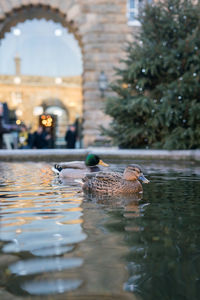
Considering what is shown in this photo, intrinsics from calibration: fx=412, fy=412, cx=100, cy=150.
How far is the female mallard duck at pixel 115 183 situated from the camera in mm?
4992

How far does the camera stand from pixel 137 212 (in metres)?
3.96

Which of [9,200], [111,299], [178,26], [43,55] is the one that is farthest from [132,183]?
[43,55]

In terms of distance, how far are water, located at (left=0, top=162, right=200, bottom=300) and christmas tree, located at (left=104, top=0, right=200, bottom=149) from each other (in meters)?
5.97

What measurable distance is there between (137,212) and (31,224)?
108 cm

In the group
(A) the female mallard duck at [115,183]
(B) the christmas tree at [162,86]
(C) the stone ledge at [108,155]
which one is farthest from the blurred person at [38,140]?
(A) the female mallard duck at [115,183]

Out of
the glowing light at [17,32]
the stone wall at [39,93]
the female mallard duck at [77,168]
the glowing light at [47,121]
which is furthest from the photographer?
the stone wall at [39,93]

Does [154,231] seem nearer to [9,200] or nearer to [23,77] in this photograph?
[9,200]

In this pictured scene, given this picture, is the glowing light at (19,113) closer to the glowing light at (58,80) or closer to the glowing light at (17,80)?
the glowing light at (17,80)

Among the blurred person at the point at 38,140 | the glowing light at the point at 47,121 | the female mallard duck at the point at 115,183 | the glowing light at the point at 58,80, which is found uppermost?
the glowing light at the point at 58,80

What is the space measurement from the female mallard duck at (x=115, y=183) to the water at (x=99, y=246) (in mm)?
195

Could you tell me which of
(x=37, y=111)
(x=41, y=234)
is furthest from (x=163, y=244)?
(x=37, y=111)

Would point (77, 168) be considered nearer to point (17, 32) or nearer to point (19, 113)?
point (17, 32)

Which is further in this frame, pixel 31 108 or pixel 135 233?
pixel 31 108

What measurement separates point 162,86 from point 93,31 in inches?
272
